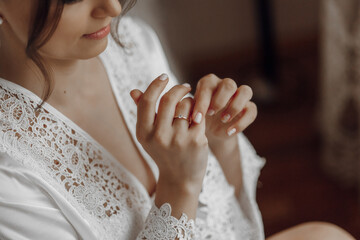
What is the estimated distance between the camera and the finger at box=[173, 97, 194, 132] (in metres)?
0.79

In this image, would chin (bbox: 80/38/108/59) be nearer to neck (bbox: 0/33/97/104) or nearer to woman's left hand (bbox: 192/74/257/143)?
neck (bbox: 0/33/97/104)

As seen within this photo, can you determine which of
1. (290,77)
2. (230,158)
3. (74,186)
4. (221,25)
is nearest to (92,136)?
(74,186)

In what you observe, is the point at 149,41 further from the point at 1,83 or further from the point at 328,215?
the point at 328,215

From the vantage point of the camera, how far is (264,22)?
2.34 m

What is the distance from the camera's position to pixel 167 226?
2.71 feet

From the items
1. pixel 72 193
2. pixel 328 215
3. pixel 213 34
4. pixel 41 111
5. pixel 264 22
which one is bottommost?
pixel 328 215

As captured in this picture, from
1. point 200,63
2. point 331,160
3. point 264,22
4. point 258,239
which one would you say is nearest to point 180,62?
point 200,63

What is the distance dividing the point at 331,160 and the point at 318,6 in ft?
3.69

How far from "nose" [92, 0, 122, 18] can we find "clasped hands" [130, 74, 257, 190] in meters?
0.14

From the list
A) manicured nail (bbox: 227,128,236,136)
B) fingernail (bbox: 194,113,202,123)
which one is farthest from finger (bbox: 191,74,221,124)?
manicured nail (bbox: 227,128,236,136)

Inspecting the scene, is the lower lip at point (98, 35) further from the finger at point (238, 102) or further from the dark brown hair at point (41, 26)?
the finger at point (238, 102)

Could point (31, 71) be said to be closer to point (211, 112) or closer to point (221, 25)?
point (211, 112)

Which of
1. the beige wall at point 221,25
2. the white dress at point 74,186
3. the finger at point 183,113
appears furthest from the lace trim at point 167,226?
the beige wall at point 221,25

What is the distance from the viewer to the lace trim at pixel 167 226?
823 millimetres
